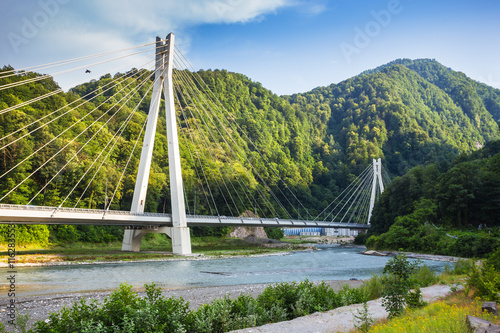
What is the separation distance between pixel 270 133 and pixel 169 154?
259 ft

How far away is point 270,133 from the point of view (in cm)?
11044

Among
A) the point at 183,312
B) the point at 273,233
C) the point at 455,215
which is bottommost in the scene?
the point at 273,233

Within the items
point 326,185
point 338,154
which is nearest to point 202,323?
point 326,185

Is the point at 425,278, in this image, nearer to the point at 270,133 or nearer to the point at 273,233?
the point at 273,233

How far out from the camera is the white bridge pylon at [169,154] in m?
31.8

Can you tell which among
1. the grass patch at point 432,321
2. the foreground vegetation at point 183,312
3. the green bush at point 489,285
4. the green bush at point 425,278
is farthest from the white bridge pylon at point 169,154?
the grass patch at point 432,321

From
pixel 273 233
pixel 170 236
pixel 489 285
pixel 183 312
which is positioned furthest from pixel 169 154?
pixel 273 233

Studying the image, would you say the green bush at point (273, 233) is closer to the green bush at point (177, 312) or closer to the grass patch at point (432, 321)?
the green bush at point (177, 312)

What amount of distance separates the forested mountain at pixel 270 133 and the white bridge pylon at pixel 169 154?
6.67 meters

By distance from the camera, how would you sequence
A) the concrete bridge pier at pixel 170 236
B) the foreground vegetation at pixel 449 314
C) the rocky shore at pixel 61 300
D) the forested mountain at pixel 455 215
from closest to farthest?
the foreground vegetation at pixel 449 314 < the rocky shore at pixel 61 300 < the concrete bridge pier at pixel 170 236 < the forested mountain at pixel 455 215

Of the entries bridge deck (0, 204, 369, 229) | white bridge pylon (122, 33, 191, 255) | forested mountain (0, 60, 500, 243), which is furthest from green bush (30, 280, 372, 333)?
forested mountain (0, 60, 500, 243)

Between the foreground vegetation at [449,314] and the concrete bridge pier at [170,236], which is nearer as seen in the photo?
the foreground vegetation at [449,314]

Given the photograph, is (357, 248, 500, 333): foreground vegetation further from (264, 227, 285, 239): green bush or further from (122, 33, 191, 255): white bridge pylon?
(264, 227, 285, 239): green bush

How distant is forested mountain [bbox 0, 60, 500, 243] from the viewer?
137ft
